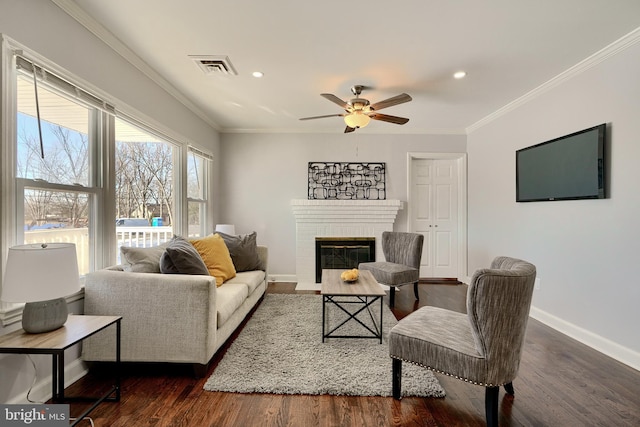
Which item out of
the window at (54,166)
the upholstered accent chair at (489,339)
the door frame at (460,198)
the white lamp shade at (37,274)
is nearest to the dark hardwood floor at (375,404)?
the upholstered accent chair at (489,339)

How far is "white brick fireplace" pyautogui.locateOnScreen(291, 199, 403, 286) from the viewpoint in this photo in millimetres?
4566

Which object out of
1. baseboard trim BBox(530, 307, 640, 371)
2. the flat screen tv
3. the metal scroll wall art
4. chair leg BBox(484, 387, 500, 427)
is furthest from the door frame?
chair leg BBox(484, 387, 500, 427)

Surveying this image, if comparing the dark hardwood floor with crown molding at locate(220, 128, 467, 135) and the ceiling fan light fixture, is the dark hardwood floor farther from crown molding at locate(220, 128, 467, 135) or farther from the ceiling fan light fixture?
crown molding at locate(220, 128, 467, 135)

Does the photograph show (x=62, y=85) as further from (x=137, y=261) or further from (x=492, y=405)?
(x=492, y=405)

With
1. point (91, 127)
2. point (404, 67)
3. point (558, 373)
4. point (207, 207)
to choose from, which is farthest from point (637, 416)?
point (207, 207)

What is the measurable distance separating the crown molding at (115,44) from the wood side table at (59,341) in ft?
6.49

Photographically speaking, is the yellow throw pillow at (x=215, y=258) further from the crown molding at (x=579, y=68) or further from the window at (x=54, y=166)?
the crown molding at (x=579, y=68)

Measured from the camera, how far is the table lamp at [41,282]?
52.1 inches

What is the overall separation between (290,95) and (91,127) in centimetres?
195

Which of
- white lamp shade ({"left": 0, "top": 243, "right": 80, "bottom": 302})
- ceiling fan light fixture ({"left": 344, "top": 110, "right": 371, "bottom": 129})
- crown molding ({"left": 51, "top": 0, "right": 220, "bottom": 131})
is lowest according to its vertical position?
white lamp shade ({"left": 0, "top": 243, "right": 80, "bottom": 302})

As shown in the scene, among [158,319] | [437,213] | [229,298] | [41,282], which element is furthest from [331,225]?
[41,282]

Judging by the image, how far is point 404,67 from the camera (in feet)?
8.80

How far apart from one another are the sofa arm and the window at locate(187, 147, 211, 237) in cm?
200

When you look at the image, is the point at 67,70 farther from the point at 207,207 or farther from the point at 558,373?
the point at 558,373
